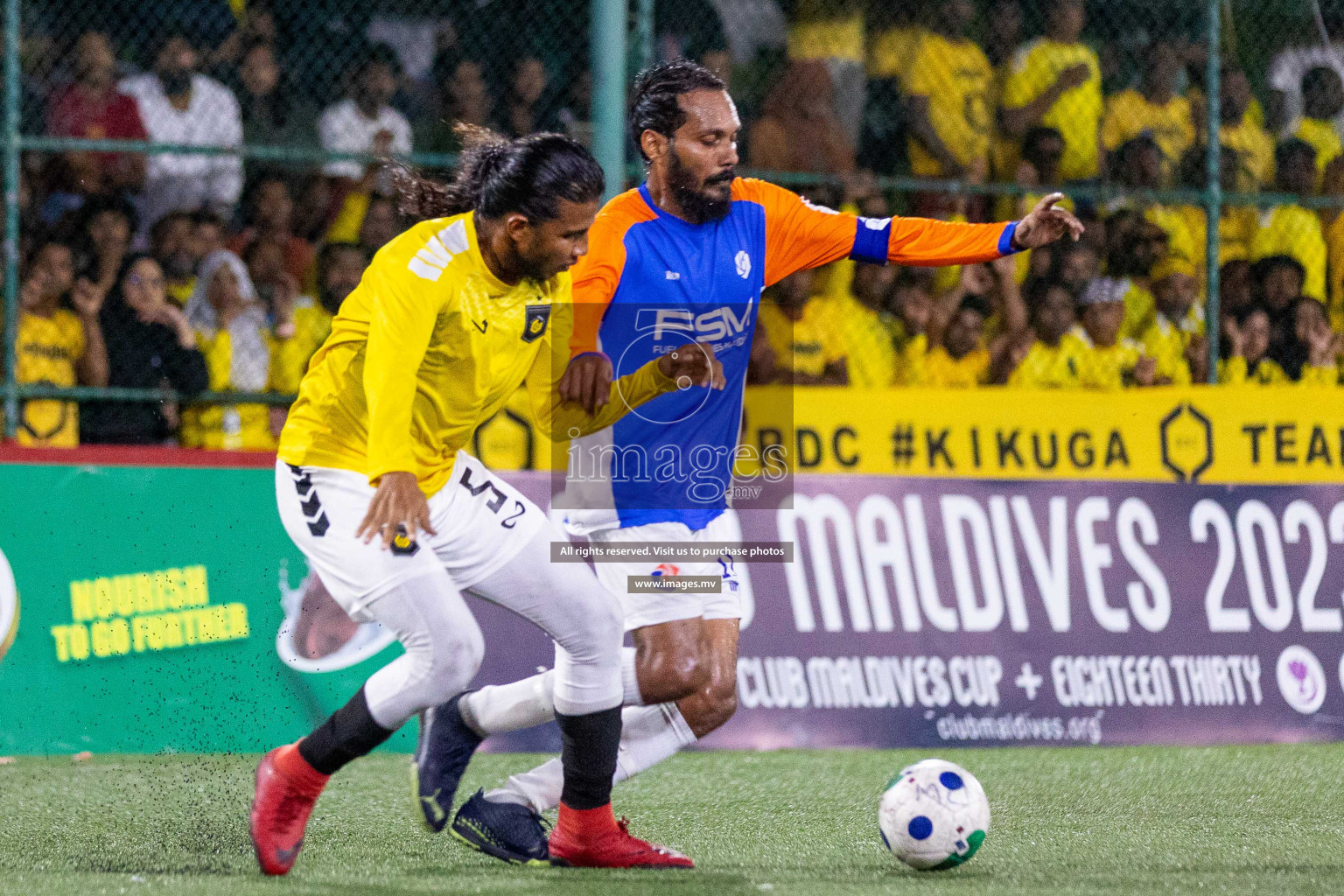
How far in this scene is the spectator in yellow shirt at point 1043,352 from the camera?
8.86 metres

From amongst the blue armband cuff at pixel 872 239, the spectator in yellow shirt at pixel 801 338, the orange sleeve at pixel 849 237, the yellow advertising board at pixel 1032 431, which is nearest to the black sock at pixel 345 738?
the orange sleeve at pixel 849 237

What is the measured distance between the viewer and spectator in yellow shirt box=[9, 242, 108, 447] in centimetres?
782

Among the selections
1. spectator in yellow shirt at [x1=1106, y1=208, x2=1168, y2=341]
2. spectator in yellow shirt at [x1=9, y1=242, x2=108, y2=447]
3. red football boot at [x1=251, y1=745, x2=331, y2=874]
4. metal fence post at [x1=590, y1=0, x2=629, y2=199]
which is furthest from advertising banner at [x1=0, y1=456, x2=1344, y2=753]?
red football boot at [x1=251, y1=745, x2=331, y2=874]

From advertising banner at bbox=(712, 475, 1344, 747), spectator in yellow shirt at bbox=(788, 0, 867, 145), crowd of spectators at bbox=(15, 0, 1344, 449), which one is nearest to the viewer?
advertising banner at bbox=(712, 475, 1344, 747)

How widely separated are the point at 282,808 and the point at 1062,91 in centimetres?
662

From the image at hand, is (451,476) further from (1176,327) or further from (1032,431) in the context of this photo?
(1176,327)

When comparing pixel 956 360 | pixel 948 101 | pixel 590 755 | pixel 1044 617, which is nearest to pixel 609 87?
pixel 948 101

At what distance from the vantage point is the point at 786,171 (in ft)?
29.9

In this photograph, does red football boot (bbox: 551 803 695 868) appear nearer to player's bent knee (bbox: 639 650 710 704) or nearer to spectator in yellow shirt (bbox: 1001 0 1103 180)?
player's bent knee (bbox: 639 650 710 704)

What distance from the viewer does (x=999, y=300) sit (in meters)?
9.04

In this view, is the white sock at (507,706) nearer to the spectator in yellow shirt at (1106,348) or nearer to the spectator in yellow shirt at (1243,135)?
the spectator in yellow shirt at (1106,348)

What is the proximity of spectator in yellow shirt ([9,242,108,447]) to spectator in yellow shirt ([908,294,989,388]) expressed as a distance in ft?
13.3

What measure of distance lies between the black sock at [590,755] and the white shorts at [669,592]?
445 millimetres

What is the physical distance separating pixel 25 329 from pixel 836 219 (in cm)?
443
